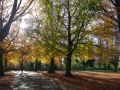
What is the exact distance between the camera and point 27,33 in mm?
24578

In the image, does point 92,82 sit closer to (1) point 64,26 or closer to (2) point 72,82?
(2) point 72,82

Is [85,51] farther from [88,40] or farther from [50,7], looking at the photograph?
[50,7]

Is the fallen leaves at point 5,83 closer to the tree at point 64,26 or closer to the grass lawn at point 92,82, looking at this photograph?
the grass lawn at point 92,82

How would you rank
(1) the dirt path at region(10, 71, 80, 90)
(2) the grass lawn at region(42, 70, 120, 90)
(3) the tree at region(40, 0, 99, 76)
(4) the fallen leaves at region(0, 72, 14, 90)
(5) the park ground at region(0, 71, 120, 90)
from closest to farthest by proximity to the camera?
(1) the dirt path at region(10, 71, 80, 90) < (4) the fallen leaves at region(0, 72, 14, 90) < (5) the park ground at region(0, 71, 120, 90) < (2) the grass lawn at region(42, 70, 120, 90) < (3) the tree at region(40, 0, 99, 76)

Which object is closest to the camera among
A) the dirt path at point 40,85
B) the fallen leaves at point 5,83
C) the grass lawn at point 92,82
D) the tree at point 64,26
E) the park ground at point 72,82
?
the dirt path at point 40,85

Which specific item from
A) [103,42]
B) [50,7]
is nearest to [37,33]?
[50,7]

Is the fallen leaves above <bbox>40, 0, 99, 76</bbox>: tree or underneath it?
underneath

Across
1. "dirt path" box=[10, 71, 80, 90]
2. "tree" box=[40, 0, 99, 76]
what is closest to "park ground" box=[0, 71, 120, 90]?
"dirt path" box=[10, 71, 80, 90]

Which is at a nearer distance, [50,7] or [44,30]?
[50,7]

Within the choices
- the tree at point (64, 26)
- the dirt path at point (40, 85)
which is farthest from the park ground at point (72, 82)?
the tree at point (64, 26)

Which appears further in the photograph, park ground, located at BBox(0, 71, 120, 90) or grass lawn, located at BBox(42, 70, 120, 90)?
grass lawn, located at BBox(42, 70, 120, 90)

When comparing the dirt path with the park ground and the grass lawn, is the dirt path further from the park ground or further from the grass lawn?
the grass lawn

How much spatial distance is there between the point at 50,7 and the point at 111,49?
8.75 m

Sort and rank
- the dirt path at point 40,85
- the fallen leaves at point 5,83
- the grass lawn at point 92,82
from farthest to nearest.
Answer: the grass lawn at point 92,82 < the fallen leaves at point 5,83 < the dirt path at point 40,85
